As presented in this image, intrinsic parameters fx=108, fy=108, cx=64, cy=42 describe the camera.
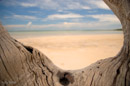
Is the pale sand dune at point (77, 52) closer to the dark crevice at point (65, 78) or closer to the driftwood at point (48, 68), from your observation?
the dark crevice at point (65, 78)

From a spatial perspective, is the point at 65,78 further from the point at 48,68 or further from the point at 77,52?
the point at 77,52

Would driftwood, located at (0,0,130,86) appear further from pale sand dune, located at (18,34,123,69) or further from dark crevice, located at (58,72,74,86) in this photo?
pale sand dune, located at (18,34,123,69)

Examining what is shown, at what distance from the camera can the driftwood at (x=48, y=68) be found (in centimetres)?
118

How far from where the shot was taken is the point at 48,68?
160 centimetres

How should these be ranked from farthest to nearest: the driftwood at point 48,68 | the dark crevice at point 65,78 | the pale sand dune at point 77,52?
the pale sand dune at point 77,52 → the dark crevice at point 65,78 → the driftwood at point 48,68

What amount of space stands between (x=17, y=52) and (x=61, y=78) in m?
0.76

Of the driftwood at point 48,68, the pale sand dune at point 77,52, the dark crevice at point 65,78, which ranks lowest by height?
the pale sand dune at point 77,52

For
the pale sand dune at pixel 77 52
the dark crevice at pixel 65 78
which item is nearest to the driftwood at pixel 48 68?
the dark crevice at pixel 65 78

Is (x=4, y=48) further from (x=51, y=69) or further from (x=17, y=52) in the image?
(x=51, y=69)

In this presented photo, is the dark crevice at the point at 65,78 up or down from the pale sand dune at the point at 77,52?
up

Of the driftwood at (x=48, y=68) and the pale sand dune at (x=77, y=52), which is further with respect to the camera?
the pale sand dune at (x=77, y=52)

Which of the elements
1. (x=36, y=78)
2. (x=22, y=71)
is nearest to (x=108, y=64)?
(x=36, y=78)

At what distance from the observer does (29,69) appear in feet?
4.46

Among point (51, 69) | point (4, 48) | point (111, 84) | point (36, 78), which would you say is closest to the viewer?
point (4, 48)
